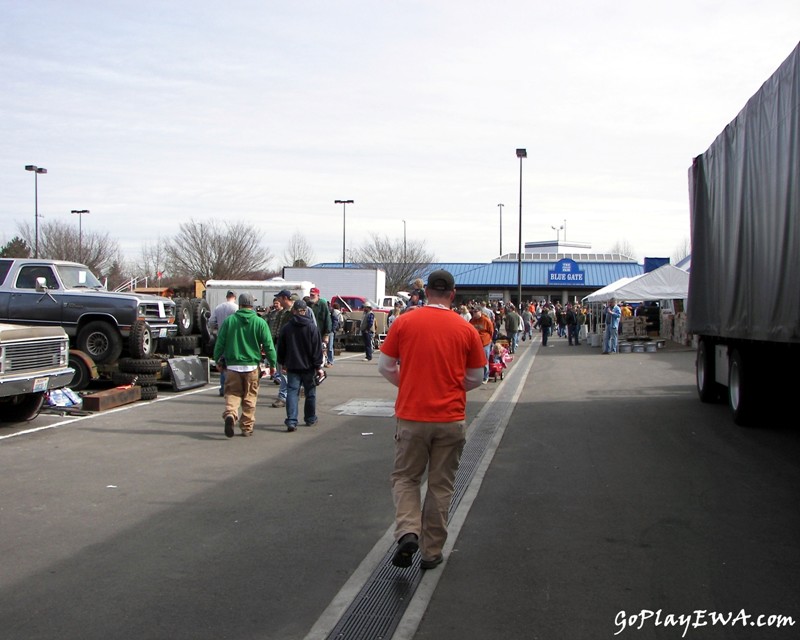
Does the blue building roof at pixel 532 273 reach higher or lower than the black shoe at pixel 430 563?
higher

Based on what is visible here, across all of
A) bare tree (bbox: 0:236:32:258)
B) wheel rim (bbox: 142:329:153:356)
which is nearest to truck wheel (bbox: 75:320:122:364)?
wheel rim (bbox: 142:329:153:356)

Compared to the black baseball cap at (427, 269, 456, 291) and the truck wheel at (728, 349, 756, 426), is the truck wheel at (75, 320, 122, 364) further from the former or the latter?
the black baseball cap at (427, 269, 456, 291)

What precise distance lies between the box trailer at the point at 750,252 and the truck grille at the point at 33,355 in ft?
30.0

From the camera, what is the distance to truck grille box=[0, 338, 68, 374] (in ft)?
33.1

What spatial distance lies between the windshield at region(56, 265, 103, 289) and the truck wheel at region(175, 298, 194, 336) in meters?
1.71

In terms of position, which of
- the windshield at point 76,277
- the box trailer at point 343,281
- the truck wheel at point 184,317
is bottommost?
the truck wheel at point 184,317

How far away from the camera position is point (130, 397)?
43.4 ft

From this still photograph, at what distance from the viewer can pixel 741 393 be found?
10.9 meters

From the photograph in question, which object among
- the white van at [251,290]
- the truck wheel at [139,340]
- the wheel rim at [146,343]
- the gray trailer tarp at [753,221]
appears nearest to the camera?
A: the gray trailer tarp at [753,221]

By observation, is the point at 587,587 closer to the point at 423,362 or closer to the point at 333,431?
→ the point at 423,362

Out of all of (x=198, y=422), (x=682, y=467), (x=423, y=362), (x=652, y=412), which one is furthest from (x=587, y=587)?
(x=652, y=412)

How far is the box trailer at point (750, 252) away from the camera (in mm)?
8695

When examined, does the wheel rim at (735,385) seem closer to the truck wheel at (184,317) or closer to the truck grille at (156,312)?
the truck grille at (156,312)

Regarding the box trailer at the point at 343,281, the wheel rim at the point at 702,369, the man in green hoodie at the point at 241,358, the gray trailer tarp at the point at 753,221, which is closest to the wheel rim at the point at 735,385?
the gray trailer tarp at the point at 753,221
